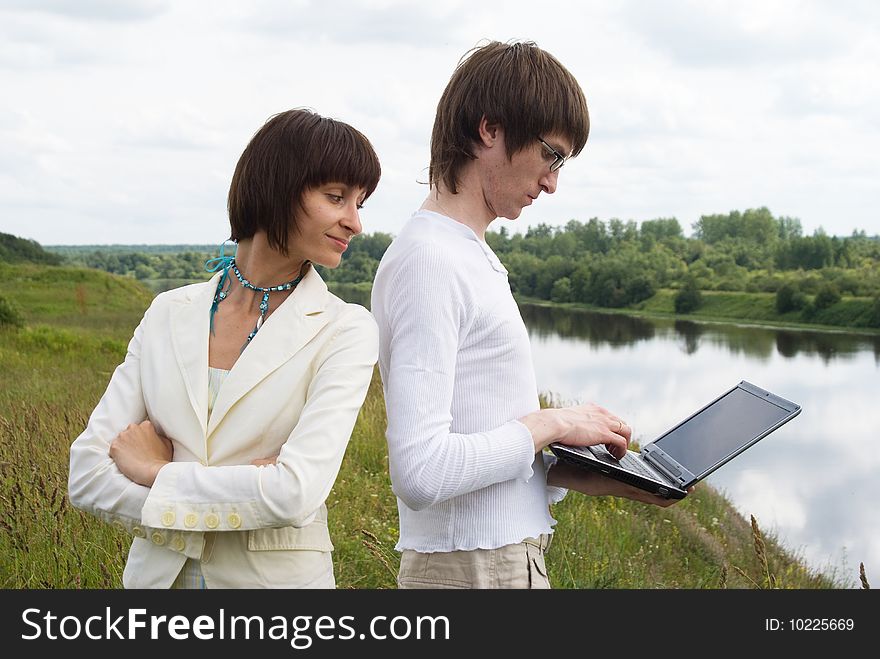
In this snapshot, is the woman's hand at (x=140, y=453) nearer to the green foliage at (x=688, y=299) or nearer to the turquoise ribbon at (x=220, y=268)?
the turquoise ribbon at (x=220, y=268)

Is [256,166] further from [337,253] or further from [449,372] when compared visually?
[449,372]

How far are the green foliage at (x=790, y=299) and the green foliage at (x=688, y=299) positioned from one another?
5947 millimetres

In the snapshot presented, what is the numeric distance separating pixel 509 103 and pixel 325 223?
18.1 inches

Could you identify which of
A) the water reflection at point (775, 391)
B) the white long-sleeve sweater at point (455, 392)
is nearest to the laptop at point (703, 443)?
the white long-sleeve sweater at point (455, 392)

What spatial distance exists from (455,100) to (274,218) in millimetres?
484

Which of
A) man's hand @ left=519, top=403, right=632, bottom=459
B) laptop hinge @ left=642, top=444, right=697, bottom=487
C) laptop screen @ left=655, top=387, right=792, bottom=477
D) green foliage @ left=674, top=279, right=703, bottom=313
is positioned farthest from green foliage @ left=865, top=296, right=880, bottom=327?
man's hand @ left=519, top=403, right=632, bottom=459

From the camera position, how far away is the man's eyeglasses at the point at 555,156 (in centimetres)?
187

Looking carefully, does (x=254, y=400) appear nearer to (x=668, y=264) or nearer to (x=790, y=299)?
(x=790, y=299)

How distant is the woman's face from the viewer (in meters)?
1.74

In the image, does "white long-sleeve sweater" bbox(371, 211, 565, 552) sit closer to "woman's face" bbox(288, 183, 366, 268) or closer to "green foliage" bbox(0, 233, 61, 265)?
"woman's face" bbox(288, 183, 366, 268)

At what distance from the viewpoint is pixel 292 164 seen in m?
1.72

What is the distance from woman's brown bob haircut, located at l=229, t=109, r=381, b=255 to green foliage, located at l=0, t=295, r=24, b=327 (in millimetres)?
10590
